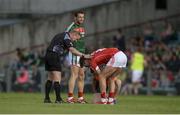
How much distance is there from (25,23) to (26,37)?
0.64 meters

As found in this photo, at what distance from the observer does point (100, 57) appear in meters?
23.7

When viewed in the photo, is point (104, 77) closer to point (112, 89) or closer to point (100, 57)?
point (112, 89)

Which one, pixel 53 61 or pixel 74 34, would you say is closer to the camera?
pixel 53 61

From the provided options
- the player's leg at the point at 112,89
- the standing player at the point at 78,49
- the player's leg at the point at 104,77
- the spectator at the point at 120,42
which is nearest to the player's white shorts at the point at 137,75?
the spectator at the point at 120,42

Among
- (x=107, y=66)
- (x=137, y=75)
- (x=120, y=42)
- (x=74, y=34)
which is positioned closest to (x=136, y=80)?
(x=137, y=75)

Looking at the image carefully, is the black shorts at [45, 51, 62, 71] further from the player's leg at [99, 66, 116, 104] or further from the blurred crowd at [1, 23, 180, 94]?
the blurred crowd at [1, 23, 180, 94]

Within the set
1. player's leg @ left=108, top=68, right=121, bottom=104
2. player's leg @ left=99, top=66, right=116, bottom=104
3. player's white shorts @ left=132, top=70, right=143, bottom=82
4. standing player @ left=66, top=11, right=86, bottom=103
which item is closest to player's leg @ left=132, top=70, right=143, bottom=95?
player's white shorts @ left=132, top=70, right=143, bottom=82

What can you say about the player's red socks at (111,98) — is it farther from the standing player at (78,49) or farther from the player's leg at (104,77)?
the standing player at (78,49)

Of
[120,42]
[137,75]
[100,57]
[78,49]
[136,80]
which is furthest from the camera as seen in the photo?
[120,42]

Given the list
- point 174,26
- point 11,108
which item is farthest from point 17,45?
point 11,108

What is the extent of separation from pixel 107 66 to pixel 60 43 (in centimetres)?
132

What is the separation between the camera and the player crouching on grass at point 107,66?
2352 cm

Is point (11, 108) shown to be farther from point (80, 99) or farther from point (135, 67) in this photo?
point (135, 67)

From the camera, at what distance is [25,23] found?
142ft
